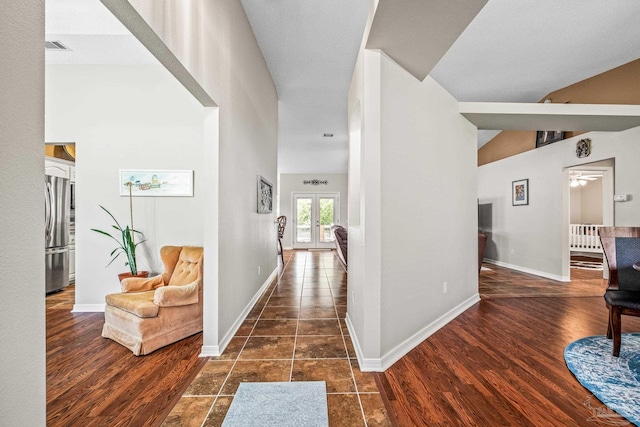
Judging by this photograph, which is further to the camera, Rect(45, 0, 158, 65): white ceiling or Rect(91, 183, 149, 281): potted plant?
Rect(91, 183, 149, 281): potted plant

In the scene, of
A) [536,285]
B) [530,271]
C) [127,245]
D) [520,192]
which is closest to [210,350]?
[127,245]

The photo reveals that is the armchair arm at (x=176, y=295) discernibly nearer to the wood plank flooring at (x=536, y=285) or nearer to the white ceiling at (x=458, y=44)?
the white ceiling at (x=458, y=44)

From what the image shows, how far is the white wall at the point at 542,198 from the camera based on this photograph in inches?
175

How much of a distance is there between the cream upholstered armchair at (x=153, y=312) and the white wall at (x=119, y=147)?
64 cm

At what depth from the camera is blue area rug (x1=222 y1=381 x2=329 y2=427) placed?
1668mm

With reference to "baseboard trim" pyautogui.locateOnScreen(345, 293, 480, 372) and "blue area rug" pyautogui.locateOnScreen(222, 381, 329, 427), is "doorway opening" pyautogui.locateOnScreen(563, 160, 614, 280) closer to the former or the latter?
"baseboard trim" pyautogui.locateOnScreen(345, 293, 480, 372)

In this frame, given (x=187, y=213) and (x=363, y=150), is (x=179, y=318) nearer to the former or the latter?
(x=187, y=213)

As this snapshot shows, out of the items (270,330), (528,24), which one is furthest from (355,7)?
(270,330)

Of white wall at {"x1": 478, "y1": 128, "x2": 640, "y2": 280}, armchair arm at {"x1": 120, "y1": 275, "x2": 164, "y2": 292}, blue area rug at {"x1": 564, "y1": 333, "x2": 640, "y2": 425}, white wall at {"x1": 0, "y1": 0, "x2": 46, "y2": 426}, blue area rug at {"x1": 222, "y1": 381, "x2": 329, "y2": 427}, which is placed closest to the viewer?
white wall at {"x1": 0, "y1": 0, "x2": 46, "y2": 426}

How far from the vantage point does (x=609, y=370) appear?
223cm

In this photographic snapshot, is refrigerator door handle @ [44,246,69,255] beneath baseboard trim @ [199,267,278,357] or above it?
above

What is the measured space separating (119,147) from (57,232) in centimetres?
209

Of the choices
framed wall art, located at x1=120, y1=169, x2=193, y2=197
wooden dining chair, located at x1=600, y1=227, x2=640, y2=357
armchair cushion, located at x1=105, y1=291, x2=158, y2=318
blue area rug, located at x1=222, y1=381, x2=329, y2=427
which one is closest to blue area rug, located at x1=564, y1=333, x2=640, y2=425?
wooden dining chair, located at x1=600, y1=227, x2=640, y2=357

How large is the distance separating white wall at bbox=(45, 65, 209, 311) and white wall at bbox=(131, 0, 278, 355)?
712 millimetres
